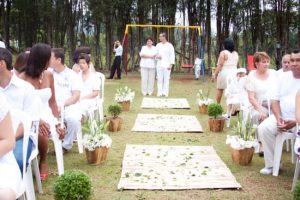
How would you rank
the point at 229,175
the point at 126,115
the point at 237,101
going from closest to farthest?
the point at 229,175 < the point at 237,101 < the point at 126,115

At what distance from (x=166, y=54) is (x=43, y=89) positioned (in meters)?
6.87

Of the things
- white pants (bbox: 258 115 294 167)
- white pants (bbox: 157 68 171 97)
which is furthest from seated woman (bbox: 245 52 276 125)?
white pants (bbox: 157 68 171 97)

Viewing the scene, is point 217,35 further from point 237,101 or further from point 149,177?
point 149,177

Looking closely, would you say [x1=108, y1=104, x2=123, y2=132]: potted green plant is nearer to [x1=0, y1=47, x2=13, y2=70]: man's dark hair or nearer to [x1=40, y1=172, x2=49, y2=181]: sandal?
[x1=40, y1=172, x2=49, y2=181]: sandal

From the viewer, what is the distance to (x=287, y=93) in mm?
4141

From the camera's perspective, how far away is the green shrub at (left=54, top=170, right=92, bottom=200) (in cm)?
304

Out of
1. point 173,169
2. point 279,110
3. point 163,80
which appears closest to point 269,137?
point 279,110

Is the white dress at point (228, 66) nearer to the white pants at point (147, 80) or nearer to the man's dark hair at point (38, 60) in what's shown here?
the white pants at point (147, 80)

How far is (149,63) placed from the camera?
11055 mm

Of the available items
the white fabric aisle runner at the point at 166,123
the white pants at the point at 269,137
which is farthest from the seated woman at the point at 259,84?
the white fabric aisle runner at the point at 166,123

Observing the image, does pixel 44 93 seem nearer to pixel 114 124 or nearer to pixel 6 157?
pixel 6 157

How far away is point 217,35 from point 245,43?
127cm

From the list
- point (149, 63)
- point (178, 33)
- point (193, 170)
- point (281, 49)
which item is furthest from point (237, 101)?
point (178, 33)

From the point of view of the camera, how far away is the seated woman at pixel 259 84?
502cm
